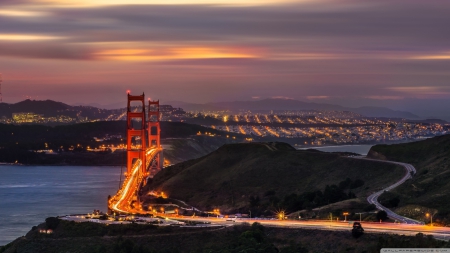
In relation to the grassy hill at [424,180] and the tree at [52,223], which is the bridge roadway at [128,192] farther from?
the grassy hill at [424,180]

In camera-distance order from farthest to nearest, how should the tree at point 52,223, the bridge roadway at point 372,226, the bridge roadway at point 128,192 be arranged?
the bridge roadway at point 128,192 → the tree at point 52,223 → the bridge roadway at point 372,226

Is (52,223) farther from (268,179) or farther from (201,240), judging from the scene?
(268,179)

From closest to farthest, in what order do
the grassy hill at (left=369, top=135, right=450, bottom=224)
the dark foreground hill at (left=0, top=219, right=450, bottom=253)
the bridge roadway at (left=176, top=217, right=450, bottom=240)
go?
the dark foreground hill at (left=0, top=219, right=450, bottom=253)
the bridge roadway at (left=176, top=217, right=450, bottom=240)
the grassy hill at (left=369, top=135, right=450, bottom=224)

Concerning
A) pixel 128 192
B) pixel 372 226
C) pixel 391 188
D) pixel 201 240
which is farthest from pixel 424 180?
pixel 128 192

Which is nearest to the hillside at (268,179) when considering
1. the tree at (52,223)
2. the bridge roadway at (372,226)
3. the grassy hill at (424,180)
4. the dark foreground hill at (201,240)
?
the grassy hill at (424,180)

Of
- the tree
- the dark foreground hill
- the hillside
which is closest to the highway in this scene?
the hillside

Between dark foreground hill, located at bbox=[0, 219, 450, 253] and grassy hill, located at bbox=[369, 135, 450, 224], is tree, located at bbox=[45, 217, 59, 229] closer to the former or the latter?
dark foreground hill, located at bbox=[0, 219, 450, 253]
